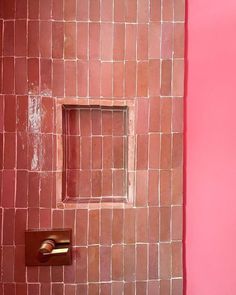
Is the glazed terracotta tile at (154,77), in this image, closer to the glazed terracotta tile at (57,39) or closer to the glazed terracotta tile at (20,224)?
the glazed terracotta tile at (57,39)

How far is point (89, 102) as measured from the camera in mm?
891

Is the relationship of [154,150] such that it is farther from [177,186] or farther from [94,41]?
[94,41]

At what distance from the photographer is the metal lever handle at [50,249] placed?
0.86 m

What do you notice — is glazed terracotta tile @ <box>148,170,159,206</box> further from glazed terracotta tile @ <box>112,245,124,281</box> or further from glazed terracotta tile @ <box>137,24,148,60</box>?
glazed terracotta tile @ <box>137,24,148,60</box>

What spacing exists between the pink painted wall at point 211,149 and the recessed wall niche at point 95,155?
22 centimetres

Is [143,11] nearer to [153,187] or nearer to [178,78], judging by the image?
[178,78]

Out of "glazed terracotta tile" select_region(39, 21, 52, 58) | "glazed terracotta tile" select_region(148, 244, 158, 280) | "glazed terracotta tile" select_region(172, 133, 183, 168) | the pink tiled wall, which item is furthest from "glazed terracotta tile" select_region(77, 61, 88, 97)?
"glazed terracotta tile" select_region(148, 244, 158, 280)

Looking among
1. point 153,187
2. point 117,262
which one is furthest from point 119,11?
point 117,262

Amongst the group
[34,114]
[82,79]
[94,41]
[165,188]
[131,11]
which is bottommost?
[165,188]

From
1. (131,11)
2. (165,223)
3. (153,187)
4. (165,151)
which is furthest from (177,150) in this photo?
(131,11)

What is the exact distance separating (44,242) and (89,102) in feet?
1.57

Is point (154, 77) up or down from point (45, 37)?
down

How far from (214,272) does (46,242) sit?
1.85ft

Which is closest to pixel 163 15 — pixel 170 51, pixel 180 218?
pixel 170 51
